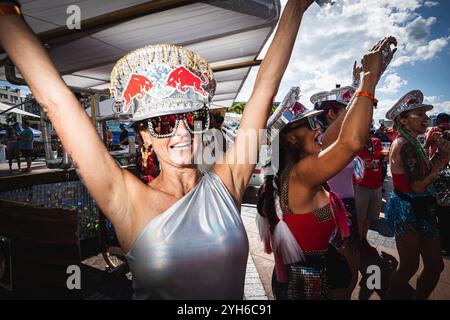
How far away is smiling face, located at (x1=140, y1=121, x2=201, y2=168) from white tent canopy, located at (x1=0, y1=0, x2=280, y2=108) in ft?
5.15

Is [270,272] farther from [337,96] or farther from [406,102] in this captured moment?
[406,102]

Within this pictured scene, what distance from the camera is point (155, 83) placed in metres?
1.21

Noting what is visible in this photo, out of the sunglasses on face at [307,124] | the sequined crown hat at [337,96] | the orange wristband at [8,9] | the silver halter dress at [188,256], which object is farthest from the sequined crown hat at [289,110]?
the orange wristband at [8,9]

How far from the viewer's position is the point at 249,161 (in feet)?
4.94

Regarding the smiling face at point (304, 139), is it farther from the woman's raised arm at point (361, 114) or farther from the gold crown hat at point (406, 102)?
the gold crown hat at point (406, 102)

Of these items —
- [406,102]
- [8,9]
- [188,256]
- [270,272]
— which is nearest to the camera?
[8,9]

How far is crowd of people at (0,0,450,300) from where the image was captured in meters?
0.99

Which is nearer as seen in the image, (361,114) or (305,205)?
(361,114)

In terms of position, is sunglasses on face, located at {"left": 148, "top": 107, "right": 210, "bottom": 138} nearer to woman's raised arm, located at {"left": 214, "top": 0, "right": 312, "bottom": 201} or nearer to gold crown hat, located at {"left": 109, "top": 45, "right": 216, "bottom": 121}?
gold crown hat, located at {"left": 109, "top": 45, "right": 216, "bottom": 121}

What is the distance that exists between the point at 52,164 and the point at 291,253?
11.7 feet

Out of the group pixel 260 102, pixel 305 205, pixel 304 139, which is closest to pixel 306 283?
pixel 305 205

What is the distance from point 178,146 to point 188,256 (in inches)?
21.9

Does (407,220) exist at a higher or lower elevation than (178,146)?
lower

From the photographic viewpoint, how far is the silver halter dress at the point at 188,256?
1047 mm
